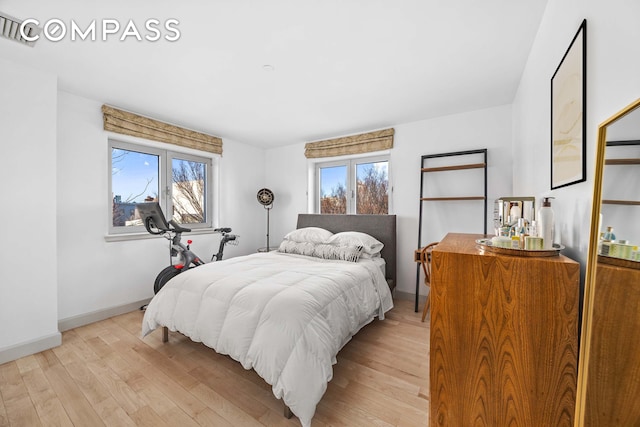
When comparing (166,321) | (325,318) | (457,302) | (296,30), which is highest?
(296,30)

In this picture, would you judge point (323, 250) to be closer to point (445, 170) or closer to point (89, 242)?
point (445, 170)

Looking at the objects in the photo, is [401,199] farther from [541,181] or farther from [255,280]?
[255,280]

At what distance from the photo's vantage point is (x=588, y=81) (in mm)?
956

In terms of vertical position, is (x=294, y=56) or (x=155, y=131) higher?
(x=294, y=56)

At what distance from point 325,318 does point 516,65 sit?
2.50m

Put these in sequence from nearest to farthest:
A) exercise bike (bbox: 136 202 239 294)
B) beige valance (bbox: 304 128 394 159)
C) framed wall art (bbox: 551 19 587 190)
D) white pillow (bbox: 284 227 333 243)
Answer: framed wall art (bbox: 551 19 587 190) → exercise bike (bbox: 136 202 239 294) → white pillow (bbox: 284 227 333 243) → beige valance (bbox: 304 128 394 159)

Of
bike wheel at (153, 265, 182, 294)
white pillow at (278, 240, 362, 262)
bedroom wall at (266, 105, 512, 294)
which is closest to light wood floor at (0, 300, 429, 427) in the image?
bike wheel at (153, 265, 182, 294)

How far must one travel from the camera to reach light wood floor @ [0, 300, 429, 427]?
1.50 metres

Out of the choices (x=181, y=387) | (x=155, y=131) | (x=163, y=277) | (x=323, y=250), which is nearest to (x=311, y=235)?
(x=323, y=250)

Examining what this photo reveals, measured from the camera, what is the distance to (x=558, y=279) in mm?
871

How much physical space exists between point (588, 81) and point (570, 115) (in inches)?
7.0

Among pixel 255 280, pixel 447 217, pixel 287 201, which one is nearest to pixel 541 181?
pixel 447 217

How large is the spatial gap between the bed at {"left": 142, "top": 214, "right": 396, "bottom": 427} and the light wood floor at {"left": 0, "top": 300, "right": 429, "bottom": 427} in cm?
22

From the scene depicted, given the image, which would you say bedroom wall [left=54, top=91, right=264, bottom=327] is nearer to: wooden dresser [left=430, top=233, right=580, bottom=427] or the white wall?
the white wall
